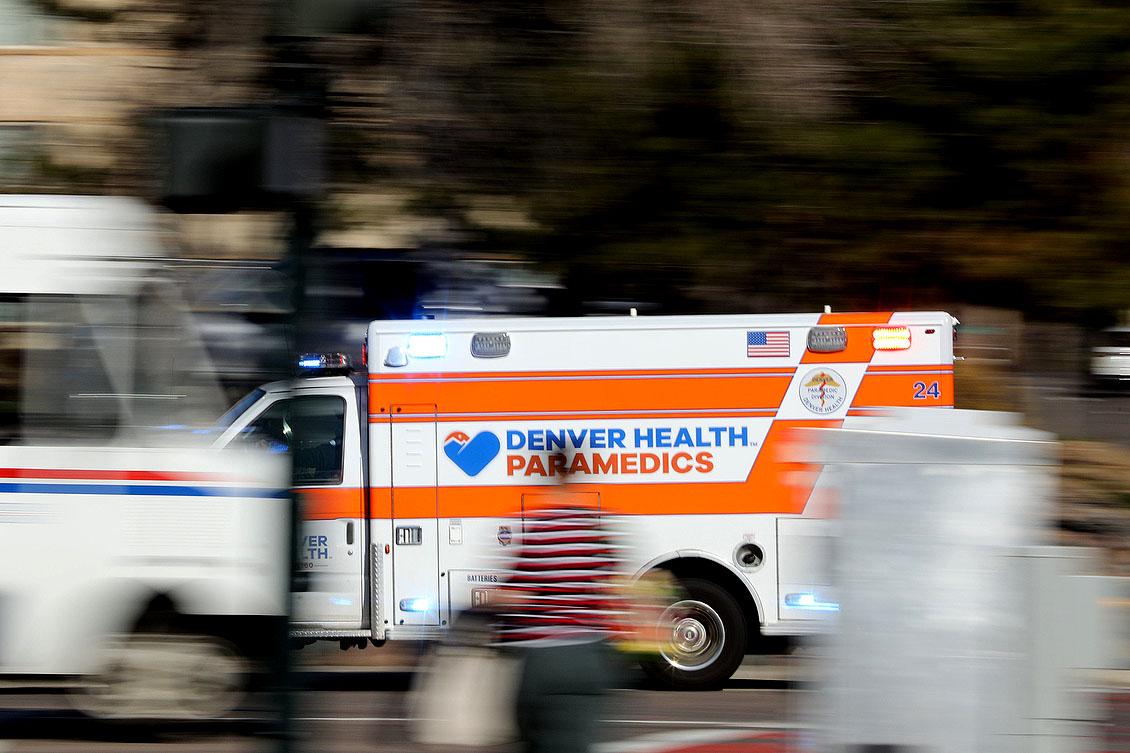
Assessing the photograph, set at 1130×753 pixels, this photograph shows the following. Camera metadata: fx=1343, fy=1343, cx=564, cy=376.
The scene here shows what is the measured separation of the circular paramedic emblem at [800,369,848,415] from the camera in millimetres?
9047

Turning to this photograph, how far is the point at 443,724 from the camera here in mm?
7875

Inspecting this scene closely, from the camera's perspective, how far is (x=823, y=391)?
9.05m

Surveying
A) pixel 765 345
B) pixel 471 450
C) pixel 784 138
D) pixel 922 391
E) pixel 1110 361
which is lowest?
pixel 471 450

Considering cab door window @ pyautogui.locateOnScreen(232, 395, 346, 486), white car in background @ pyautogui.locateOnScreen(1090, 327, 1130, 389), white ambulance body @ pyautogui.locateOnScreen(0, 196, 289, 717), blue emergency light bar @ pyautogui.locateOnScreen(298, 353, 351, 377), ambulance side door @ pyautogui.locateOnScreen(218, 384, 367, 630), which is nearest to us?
white ambulance body @ pyautogui.locateOnScreen(0, 196, 289, 717)

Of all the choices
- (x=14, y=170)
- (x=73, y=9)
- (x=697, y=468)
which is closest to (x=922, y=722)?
(x=697, y=468)

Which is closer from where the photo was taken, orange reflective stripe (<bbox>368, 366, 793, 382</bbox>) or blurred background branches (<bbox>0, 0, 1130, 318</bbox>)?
orange reflective stripe (<bbox>368, 366, 793, 382</bbox>)

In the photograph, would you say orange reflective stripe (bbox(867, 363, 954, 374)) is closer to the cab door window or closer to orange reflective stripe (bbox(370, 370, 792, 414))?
orange reflective stripe (bbox(370, 370, 792, 414))

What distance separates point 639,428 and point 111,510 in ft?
11.4

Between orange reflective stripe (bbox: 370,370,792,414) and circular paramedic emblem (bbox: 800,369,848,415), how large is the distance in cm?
14

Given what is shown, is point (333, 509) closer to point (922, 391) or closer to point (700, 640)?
point (700, 640)

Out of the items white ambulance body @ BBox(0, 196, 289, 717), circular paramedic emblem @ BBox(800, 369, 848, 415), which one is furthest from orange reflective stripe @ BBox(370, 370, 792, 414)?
white ambulance body @ BBox(0, 196, 289, 717)

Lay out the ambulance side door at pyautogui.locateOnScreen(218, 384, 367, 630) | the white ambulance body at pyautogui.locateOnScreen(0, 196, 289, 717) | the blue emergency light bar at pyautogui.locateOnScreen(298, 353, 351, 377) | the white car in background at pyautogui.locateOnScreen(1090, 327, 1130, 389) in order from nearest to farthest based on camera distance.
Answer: the white ambulance body at pyautogui.locateOnScreen(0, 196, 289, 717)
the ambulance side door at pyautogui.locateOnScreen(218, 384, 367, 630)
the blue emergency light bar at pyautogui.locateOnScreen(298, 353, 351, 377)
the white car in background at pyautogui.locateOnScreen(1090, 327, 1130, 389)

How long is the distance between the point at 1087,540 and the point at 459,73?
6409 mm

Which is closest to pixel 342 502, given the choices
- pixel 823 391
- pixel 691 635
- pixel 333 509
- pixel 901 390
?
pixel 333 509
